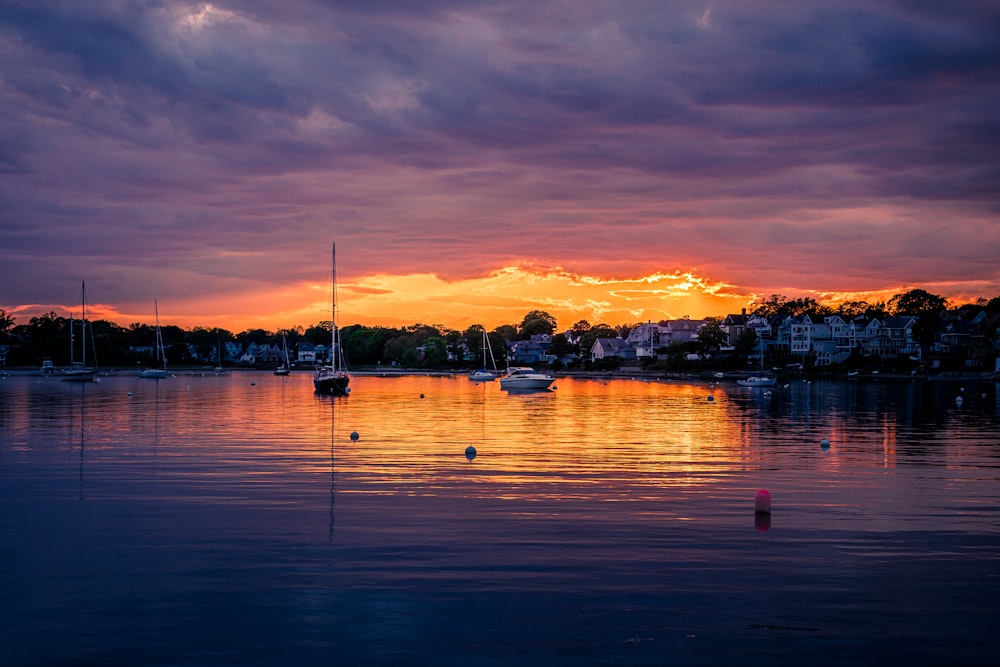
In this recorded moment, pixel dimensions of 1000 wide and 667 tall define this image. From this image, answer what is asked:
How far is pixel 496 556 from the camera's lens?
19.1m

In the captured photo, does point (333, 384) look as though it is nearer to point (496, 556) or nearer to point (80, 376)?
point (80, 376)

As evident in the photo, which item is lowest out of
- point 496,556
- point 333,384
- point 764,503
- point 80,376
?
point 496,556

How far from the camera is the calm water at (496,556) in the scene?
45.3 ft

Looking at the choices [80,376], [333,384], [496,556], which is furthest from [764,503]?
[80,376]

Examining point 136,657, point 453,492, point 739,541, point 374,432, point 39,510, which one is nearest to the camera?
point 136,657

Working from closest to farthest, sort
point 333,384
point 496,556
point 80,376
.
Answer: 1. point 496,556
2. point 333,384
3. point 80,376

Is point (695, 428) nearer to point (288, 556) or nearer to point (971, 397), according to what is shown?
point (288, 556)

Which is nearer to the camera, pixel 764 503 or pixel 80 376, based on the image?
pixel 764 503

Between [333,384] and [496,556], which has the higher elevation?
[333,384]

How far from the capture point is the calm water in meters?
13.8

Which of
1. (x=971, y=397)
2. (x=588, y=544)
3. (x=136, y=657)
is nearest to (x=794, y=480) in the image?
(x=588, y=544)

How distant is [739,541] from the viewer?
20.6 metres

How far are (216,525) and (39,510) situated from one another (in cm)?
579

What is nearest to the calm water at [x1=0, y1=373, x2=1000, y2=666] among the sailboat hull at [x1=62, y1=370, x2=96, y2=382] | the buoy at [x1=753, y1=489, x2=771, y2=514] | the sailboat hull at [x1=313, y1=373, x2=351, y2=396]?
the buoy at [x1=753, y1=489, x2=771, y2=514]
